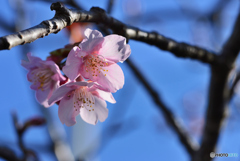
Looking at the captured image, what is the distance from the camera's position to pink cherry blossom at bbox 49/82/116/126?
110cm

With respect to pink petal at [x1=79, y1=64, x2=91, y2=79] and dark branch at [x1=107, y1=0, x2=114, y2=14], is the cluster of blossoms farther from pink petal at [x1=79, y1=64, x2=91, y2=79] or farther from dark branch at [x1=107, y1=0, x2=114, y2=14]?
dark branch at [x1=107, y1=0, x2=114, y2=14]

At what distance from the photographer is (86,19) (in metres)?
0.90

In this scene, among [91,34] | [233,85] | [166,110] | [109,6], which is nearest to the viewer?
[91,34]

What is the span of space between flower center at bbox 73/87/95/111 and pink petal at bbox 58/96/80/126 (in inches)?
1.0

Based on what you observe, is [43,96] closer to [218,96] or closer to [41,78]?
[41,78]

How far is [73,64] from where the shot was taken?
1.00m

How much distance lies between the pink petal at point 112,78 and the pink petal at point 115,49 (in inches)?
1.8

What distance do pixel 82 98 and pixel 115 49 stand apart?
0.96 ft

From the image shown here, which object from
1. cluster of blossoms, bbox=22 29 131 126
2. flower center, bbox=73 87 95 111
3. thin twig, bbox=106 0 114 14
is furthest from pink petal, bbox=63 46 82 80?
thin twig, bbox=106 0 114 14

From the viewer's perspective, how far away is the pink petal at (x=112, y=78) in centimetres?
106

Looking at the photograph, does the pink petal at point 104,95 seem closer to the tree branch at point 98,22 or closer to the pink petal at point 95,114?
the pink petal at point 95,114

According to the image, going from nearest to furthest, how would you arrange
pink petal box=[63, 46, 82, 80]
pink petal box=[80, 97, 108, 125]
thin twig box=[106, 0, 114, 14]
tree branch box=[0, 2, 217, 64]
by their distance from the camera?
tree branch box=[0, 2, 217, 64] < pink petal box=[63, 46, 82, 80] < pink petal box=[80, 97, 108, 125] < thin twig box=[106, 0, 114, 14]

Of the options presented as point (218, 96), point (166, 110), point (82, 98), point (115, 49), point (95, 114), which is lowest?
point (166, 110)

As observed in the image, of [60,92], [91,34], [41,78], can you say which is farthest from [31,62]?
[91,34]
